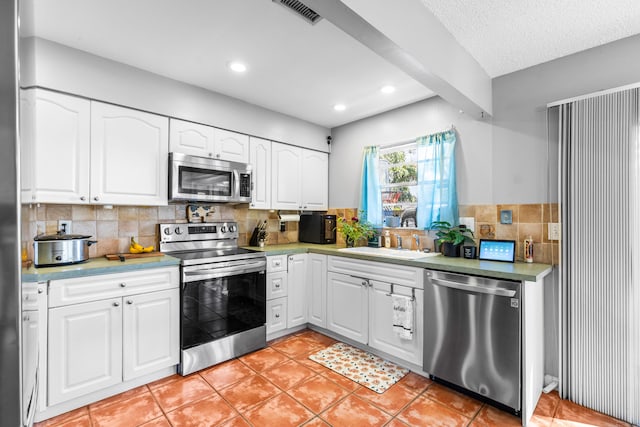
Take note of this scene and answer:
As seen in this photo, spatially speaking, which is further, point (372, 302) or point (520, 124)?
point (372, 302)

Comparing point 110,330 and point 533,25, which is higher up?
point 533,25

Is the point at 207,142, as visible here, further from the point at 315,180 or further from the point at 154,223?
the point at 315,180

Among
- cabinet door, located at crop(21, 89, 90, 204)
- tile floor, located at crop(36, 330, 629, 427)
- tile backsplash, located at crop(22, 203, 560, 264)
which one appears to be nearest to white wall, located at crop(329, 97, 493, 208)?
tile backsplash, located at crop(22, 203, 560, 264)

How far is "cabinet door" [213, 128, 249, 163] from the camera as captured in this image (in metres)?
2.98

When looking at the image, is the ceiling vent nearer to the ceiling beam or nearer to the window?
the ceiling beam

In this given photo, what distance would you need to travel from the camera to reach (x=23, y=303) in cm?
38

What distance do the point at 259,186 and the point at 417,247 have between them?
1796mm

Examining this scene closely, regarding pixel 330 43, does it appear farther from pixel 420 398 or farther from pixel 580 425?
pixel 580 425

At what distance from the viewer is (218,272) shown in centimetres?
258

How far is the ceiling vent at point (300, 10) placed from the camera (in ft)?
5.69

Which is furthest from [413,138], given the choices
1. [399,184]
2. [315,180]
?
[315,180]

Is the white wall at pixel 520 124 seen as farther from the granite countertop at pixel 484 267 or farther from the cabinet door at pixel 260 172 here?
the cabinet door at pixel 260 172

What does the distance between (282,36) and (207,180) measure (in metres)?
1.44

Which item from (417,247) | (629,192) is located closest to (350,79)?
(417,247)
